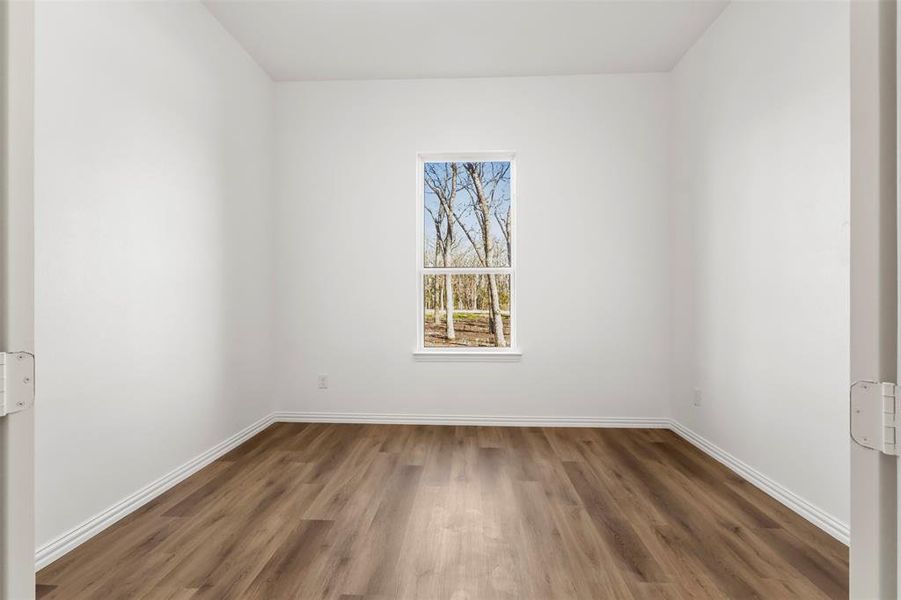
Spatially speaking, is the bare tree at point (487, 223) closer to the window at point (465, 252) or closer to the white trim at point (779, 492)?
the window at point (465, 252)

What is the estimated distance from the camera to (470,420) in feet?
13.8

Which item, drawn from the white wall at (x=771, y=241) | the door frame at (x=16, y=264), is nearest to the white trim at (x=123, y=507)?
the door frame at (x=16, y=264)

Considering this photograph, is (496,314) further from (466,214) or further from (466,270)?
(466,214)

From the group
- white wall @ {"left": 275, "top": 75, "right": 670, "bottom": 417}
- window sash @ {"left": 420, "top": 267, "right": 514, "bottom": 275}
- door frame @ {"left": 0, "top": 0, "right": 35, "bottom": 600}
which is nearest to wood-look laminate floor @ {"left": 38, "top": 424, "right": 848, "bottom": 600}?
white wall @ {"left": 275, "top": 75, "right": 670, "bottom": 417}

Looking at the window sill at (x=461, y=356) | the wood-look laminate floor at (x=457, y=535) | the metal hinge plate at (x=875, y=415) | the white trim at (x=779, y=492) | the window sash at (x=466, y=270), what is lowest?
the wood-look laminate floor at (x=457, y=535)

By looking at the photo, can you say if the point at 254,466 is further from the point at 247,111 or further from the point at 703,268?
the point at 703,268

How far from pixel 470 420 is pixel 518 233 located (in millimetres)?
1702

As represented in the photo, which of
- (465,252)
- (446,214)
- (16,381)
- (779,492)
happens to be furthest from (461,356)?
(16,381)

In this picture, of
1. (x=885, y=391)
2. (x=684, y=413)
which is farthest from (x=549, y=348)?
(x=885, y=391)

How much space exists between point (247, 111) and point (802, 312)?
158 inches

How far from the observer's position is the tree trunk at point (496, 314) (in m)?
4.34

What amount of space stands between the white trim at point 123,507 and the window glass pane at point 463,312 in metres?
1.84

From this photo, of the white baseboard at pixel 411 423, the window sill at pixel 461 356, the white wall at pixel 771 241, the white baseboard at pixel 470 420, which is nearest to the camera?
the white baseboard at pixel 411 423

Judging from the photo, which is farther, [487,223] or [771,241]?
[487,223]
